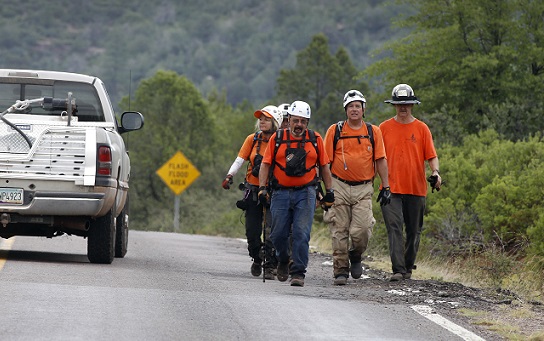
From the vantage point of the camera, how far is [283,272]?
13453 millimetres

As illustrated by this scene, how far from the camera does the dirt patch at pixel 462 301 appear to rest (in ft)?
33.0

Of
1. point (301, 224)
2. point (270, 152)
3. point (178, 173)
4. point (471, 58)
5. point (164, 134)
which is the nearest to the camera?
point (270, 152)

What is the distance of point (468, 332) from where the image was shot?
9.53 metres

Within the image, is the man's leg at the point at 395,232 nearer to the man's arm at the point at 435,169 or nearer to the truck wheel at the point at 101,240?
the man's arm at the point at 435,169

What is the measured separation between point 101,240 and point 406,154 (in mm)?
3557

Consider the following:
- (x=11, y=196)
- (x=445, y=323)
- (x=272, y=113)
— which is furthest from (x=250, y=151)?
(x=445, y=323)

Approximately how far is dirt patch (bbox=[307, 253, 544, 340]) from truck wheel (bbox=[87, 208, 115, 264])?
7.61ft

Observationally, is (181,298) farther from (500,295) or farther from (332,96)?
(332,96)

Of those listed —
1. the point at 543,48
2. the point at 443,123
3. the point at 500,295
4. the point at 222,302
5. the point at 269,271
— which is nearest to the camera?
the point at 222,302

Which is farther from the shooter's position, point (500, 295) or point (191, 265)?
point (191, 265)

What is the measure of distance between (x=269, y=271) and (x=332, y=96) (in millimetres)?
58895

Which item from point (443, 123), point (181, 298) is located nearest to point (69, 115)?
point (181, 298)

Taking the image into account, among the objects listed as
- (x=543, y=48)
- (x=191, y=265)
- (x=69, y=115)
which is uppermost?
(x=543, y=48)

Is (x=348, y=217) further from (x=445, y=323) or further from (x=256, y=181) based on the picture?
(x=445, y=323)
